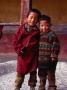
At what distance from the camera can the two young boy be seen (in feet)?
21.4

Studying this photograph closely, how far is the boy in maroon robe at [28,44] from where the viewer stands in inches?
256

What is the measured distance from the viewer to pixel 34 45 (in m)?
6.54

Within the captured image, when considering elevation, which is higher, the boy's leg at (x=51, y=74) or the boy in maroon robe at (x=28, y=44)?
the boy in maroon robe at (x=28, y=44)

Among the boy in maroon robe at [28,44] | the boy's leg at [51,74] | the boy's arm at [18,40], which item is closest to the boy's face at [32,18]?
the boy in maroon robe at [28,44]

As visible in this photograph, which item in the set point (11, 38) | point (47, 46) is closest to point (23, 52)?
point (47, 46)

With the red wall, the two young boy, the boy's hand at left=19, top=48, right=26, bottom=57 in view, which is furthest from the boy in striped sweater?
the red wall

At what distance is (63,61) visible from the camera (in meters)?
9.68

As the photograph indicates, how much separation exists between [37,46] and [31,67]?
13.0 inches

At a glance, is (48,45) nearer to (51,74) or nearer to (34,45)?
(34,45)

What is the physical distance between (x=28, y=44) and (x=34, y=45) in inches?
3.7

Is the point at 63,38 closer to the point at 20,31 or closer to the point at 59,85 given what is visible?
the point at 59,85

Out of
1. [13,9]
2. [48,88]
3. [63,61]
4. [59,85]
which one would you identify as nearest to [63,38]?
[63,61]

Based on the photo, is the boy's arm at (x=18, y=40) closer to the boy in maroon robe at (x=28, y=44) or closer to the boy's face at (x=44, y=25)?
the boy in maroon robe at (x=28, y=44)

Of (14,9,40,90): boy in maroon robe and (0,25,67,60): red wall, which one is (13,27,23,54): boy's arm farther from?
(0,25,67,60): red wall
